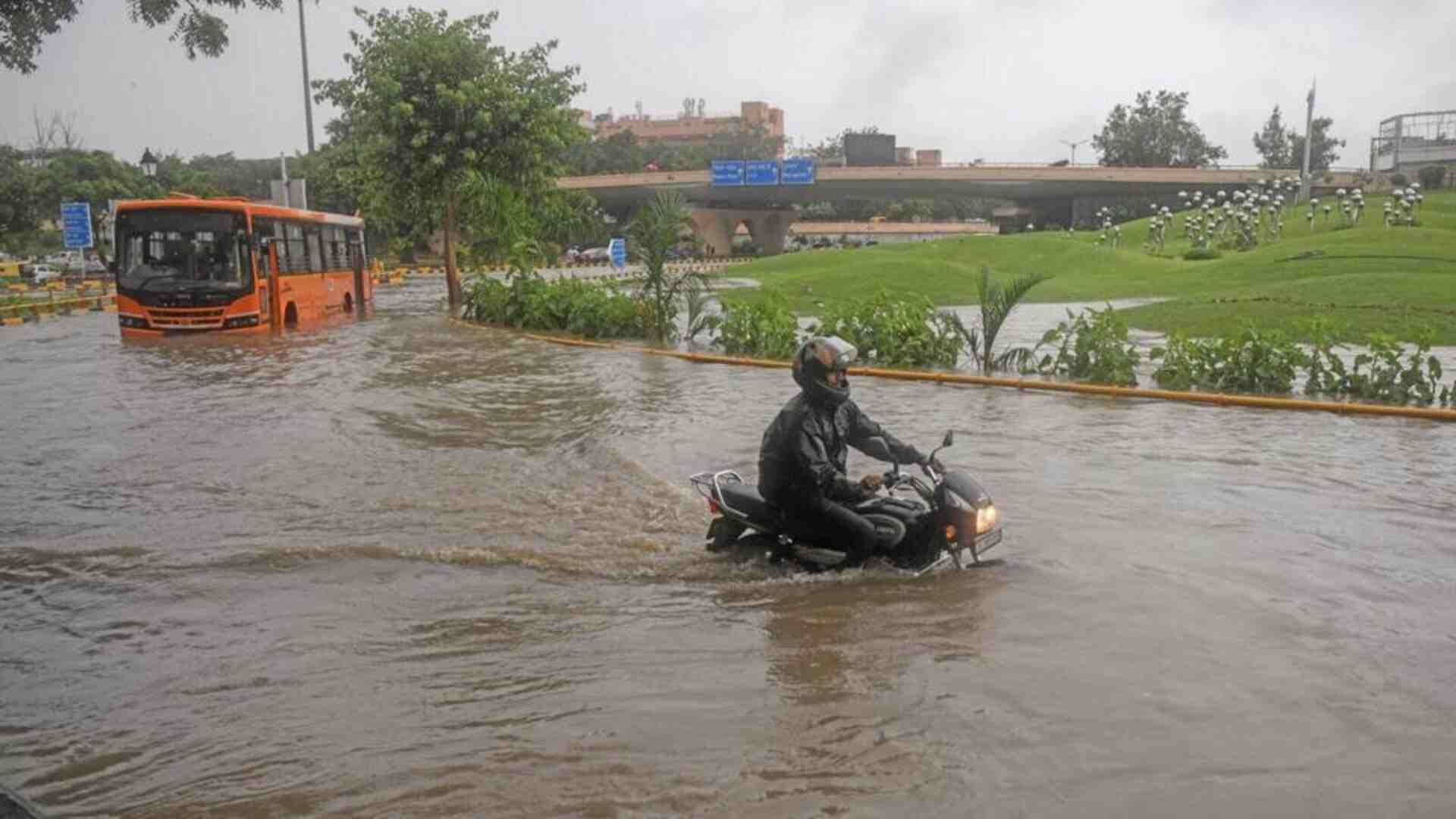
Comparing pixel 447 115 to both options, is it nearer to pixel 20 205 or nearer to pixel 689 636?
pixel 689 636

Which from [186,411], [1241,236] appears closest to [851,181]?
[1241,236]

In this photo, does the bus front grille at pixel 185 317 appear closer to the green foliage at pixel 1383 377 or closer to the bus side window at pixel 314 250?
the bus side window at pixel 314 250

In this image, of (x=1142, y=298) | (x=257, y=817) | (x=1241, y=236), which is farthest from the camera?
(x=1241, y=236)

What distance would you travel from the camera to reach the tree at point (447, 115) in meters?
26.8

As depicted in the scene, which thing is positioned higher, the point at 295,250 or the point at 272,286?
the point at 295,250

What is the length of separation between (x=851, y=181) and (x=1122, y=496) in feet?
209

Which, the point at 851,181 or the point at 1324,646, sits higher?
the point at 851,181

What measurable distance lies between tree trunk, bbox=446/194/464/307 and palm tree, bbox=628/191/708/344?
9.42m

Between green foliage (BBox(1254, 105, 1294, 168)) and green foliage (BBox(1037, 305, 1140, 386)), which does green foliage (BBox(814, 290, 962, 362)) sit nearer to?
green foliage (BBox(1037, 305, 1140, 386))

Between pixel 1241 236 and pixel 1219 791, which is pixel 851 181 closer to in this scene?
pixel 1241 236

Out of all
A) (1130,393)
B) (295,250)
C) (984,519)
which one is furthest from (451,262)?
(984,519)

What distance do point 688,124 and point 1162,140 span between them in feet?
224

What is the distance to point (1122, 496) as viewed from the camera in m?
8.71

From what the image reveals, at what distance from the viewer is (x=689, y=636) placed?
19.6 ft
